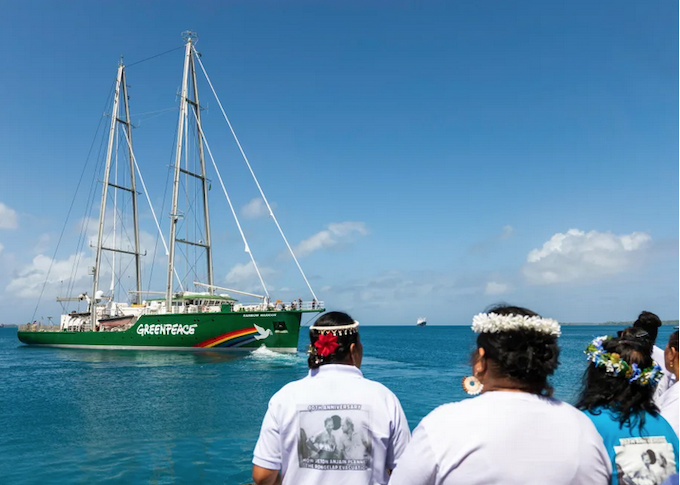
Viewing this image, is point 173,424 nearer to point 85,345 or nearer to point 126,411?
point 126,411

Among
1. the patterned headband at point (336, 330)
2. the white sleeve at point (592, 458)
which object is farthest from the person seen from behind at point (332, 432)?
the white sleeve at point (592, 458)

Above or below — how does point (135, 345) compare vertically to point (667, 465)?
below

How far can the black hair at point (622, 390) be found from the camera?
280 cm

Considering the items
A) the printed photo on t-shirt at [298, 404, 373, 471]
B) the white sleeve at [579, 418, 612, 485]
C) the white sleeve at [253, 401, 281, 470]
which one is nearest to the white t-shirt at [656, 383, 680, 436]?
the white sleeve at [579, 418, 612, 485]

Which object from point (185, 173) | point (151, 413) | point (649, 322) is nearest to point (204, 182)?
point (185, 173)

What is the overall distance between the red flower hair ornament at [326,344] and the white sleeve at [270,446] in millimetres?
428

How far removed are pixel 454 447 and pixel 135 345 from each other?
4316 cm

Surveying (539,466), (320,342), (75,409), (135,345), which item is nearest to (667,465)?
(539,466)

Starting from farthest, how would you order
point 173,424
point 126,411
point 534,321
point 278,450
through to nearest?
point 126,411, point 173,424, point 278,450, point 534,321

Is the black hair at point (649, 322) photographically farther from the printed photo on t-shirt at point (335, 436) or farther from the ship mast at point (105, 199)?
→ the ship mast at point (105, 199)

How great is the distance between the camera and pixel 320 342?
309 cm

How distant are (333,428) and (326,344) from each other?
1.58ft

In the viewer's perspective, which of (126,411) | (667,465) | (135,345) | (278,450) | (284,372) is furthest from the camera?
(135,345)

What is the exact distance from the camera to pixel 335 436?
288cm
